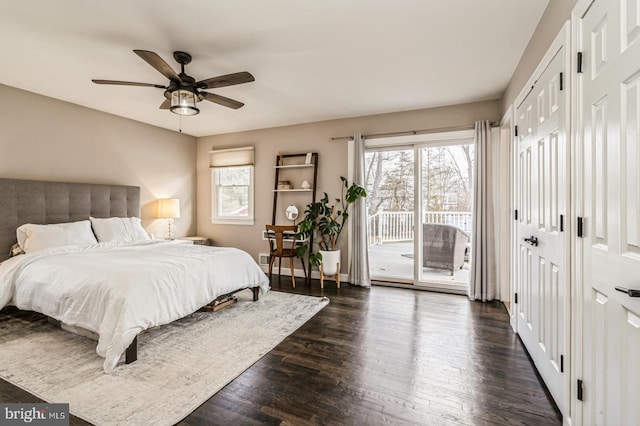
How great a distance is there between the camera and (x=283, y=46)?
2.64 meters

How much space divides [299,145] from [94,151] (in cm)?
306

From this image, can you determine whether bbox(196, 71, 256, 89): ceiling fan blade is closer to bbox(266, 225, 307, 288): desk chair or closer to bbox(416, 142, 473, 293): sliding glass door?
bbox(266, 225, 307, 288): desk chair

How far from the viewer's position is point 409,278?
4574 mm

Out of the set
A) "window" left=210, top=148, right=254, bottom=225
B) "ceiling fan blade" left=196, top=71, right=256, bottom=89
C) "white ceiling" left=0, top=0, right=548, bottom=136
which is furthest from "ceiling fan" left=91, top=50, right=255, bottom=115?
"window" left=210, top=148, right=254, bottom=225

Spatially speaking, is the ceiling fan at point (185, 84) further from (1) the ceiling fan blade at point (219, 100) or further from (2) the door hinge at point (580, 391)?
A: (2) the door hinge at point (580, 391)

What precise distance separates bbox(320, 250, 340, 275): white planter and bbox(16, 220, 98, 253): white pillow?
3038mm

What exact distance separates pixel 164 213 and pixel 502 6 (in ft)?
16.9

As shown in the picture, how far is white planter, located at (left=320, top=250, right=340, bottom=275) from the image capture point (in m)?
4.49

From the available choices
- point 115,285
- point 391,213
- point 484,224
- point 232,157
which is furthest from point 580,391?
point 232,157

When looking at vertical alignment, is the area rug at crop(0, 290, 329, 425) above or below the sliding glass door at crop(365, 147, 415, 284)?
below

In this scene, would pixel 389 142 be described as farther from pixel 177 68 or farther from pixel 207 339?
pixel 207 339

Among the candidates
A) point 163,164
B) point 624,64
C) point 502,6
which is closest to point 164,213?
point 163,164

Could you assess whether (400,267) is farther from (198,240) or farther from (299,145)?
(198,240)

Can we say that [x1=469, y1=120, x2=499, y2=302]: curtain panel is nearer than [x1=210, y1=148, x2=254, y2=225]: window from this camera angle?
Yes
